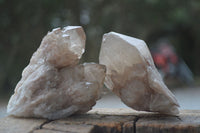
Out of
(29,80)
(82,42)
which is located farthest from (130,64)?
(29,80)

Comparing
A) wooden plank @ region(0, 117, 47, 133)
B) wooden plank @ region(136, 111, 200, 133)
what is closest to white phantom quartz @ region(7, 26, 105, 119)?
wooden plank @ region(0, 117, 47, 133)

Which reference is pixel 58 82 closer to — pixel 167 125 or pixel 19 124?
pixel 19 124

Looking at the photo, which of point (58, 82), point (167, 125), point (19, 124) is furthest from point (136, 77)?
point (19, 124)

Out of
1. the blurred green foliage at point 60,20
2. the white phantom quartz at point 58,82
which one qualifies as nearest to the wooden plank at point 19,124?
the white phantom quartz at point 58,82

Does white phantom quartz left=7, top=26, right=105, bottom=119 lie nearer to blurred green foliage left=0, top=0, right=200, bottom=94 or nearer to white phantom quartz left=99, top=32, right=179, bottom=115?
white phantom quartz left=99, top=32, right=179, bottom=115

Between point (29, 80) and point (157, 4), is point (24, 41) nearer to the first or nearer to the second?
point (157, 4)
